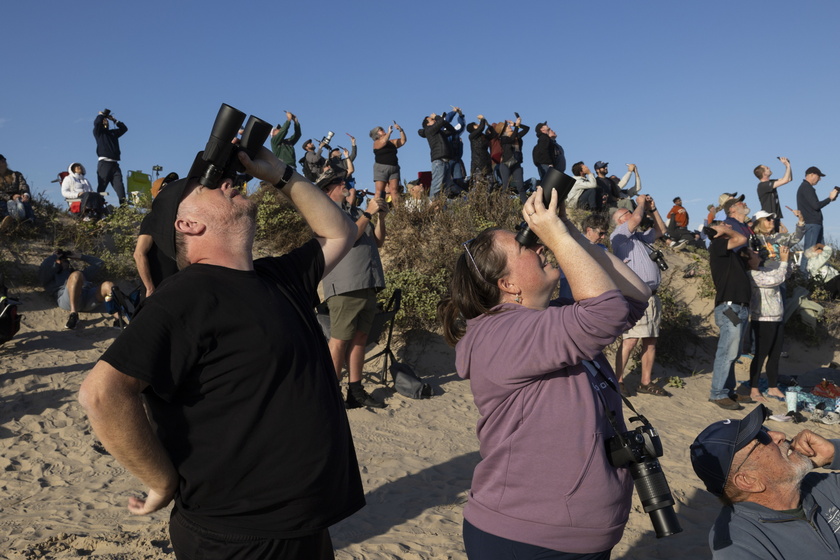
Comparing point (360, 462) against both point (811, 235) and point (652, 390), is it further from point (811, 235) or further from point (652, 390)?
point (811, 235)

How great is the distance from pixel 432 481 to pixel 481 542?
9.69 ft

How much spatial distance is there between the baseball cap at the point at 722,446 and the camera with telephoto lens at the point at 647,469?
1.71 feet

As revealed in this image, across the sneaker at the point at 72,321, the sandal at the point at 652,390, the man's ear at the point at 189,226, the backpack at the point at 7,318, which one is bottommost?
the sandal at the point at 652,390

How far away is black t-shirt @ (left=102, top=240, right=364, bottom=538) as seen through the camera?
1748 millimetres

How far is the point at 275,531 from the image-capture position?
1.81 metres

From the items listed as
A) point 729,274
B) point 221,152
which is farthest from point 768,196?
point 221,152

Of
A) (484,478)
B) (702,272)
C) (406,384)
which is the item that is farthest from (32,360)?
(702,272)

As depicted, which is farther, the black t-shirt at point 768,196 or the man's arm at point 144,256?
the black t-shirt at point 768,196

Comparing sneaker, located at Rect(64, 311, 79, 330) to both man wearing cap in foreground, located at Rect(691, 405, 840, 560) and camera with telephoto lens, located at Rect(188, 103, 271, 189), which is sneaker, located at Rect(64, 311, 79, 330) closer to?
camera with telephoto lens, located at Rect(188, 103, 271, 189)

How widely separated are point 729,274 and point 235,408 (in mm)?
6347

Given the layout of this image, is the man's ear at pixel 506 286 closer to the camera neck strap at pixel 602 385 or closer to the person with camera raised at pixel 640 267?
the camera neck strap at pixel 602 385

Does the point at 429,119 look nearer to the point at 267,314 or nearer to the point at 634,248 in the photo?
the point at 634,248

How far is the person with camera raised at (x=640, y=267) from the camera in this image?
6684 mm

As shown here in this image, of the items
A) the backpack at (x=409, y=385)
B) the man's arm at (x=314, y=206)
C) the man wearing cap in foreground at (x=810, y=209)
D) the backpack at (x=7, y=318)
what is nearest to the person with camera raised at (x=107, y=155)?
the backpack at (x=7, y=318)
